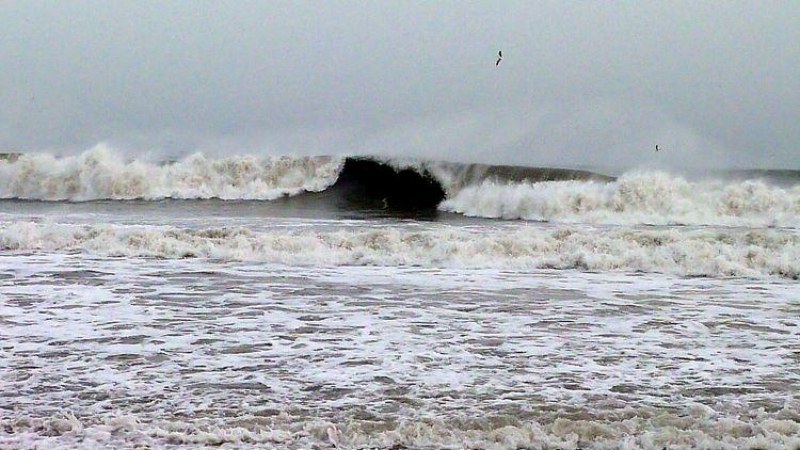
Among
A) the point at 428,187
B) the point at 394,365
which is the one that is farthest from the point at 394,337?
the point at 428,187

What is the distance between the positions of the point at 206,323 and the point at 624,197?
14.8 metres

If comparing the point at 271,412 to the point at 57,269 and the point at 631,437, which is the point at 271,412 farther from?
the point at 57,269

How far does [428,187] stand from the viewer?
24812 millimetres

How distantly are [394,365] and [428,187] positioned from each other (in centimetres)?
1945

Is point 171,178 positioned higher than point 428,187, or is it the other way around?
point 171,178

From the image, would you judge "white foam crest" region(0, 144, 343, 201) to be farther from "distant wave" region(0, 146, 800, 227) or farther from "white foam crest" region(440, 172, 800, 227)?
"white foam crest" region(440, 172, 800, 227)

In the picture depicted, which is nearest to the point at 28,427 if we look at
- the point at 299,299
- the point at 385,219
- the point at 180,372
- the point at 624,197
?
the point at 180,372

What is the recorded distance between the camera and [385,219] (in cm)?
1853

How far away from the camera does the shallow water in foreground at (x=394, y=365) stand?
4.16m

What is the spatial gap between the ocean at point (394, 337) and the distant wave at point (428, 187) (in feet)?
18.9

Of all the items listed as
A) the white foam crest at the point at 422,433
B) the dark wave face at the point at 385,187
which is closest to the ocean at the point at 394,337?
the white foam crest at the point at 422,433

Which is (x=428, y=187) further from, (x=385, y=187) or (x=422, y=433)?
(x=422, y=433)

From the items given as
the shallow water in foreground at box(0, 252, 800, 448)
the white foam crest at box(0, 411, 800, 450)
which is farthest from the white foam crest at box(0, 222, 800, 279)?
the white foam crest at box(0, 411, 800, 450)

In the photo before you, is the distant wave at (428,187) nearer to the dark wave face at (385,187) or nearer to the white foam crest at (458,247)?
the dark wave face at (385,187)
